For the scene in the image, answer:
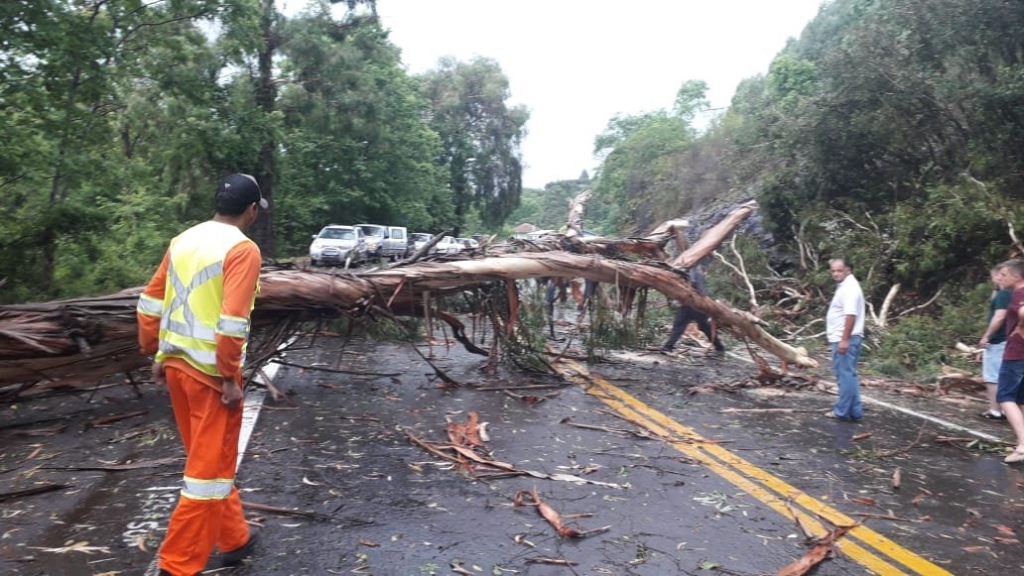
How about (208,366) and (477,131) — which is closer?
(208,366)

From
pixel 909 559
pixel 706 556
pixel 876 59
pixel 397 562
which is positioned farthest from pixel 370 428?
pixel 876 59

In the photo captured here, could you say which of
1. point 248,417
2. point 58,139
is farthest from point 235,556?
point 58,139

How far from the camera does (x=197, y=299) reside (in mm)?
3312

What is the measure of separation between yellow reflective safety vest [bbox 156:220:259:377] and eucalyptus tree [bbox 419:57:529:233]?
42.2 metres

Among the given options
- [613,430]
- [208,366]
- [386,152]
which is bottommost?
[613,430]

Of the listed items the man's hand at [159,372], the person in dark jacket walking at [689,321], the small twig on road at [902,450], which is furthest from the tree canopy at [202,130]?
the person in dark jacket walking at [689,321]

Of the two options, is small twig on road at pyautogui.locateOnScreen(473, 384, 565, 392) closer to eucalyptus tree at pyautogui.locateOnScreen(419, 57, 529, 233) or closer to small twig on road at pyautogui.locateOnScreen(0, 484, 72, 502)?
small twig on road at pyautogui.locateOnScreen(0, 484, 72, 502)

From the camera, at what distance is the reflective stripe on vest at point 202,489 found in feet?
10.3

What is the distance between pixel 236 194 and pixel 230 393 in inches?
38.7

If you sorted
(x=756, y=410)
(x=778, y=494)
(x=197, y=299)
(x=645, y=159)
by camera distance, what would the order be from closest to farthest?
1. (x=197, y=299)
2. (x=778, y=494)
3. (x=756, y=410)
4. (x=645, y=159)

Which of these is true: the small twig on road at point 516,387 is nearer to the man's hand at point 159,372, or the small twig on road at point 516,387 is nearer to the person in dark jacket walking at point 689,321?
the person in dark jacket walking at point 689,321

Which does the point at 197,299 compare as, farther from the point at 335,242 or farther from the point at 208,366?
the point at 335,242

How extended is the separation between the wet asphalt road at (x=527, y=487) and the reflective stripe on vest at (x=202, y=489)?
46 centimetres

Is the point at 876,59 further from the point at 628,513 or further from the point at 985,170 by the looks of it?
the point at 628,513
